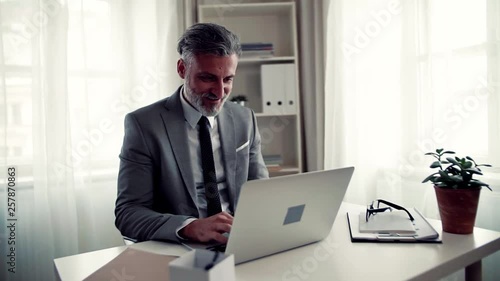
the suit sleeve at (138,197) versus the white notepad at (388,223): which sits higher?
the suit sleeve at (138,197)

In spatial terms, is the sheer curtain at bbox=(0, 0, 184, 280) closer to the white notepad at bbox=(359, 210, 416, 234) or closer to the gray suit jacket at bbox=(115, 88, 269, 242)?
the gray suit jacket at bbox=(115, 88, 269, 242)

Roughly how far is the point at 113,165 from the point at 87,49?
2.40ft

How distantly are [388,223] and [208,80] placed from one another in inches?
31.3

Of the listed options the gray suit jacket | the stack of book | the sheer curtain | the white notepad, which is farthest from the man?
the stack of book

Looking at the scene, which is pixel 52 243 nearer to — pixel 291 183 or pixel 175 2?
pixel 175 2

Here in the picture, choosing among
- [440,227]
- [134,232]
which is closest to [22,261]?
[134,232]

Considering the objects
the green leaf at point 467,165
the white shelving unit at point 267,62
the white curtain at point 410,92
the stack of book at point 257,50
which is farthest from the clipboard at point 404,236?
the stack of book at point 257,50

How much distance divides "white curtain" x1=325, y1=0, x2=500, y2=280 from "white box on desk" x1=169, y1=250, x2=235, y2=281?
160 cm

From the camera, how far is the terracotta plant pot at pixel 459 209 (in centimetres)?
109

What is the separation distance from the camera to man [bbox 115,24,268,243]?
4.37 feet

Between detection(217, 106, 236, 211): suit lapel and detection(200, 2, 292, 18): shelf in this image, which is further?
Answer: detection(200, 2, 292, 18): shelf

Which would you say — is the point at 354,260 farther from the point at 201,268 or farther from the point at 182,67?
the point at 182,67

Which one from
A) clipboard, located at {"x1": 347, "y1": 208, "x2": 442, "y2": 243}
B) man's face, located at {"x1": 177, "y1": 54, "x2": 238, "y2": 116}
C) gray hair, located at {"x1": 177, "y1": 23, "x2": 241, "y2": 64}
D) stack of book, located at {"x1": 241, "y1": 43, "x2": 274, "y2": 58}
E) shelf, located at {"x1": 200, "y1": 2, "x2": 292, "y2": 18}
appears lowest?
clipboard, located at {"x1": 347, "y1": 208, "x2": 442, "y2": 243}

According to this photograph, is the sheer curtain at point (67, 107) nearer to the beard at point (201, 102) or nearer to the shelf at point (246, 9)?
the shelf at point (246, 9)
